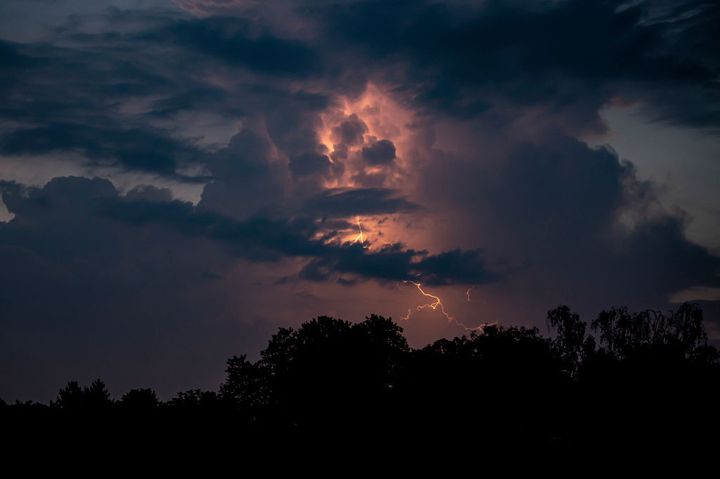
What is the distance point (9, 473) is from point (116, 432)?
893 centimetres

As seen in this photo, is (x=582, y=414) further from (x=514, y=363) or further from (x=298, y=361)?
(x=298, y=361)

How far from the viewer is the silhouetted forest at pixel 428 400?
2272 inches

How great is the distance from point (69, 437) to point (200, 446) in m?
9.43

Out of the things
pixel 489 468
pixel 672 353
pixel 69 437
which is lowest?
pixel 489 468

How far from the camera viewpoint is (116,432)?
5772 centimetres

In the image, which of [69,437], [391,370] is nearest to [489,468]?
[391,370]

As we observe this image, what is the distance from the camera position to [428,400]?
65.7 metres

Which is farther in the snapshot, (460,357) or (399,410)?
(460,357)

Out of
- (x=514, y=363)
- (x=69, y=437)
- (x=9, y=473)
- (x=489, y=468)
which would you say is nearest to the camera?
(x=9, y=473)

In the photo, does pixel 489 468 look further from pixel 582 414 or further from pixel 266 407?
pixel 266 407

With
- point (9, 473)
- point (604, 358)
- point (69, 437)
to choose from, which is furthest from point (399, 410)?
point (9, 473)

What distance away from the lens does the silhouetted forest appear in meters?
57.7

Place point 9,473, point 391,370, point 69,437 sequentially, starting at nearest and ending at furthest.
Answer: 1. point 9,473
2. point 69,437
3. point 391,370

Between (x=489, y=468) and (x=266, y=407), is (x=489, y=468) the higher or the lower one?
the lower one
